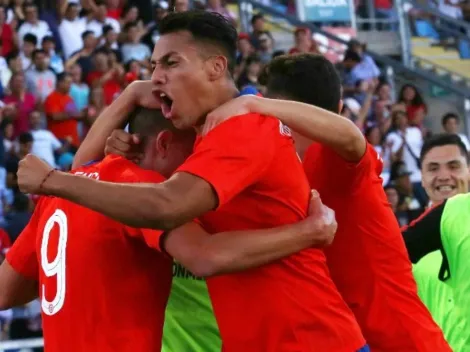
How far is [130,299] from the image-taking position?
3900 mm

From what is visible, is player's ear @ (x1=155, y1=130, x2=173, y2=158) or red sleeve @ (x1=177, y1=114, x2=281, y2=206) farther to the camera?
player's ear @ (x1=155, y1=130, x2=173, y2=158)

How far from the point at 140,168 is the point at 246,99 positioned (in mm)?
469

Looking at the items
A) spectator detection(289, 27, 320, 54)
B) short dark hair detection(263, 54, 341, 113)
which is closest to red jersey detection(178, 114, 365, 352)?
short dark hair detection(263, 54, 341, 113)

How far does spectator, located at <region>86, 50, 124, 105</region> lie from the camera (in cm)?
1241

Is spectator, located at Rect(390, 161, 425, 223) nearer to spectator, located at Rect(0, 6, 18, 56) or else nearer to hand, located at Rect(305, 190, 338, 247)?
spectator, located at Rect(0, 6, 18, 56)

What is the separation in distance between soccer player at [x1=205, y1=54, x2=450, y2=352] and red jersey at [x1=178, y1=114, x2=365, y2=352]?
489 mm

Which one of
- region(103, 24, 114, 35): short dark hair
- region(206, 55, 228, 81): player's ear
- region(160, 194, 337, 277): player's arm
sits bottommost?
region(103, 24, 114, 35): short dark hair

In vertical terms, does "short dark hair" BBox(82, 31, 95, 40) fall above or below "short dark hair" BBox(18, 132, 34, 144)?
above

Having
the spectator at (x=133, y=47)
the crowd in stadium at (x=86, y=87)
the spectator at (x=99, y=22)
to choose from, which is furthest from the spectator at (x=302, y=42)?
the spectator at (x=99, y=22)

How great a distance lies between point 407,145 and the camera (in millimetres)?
14781

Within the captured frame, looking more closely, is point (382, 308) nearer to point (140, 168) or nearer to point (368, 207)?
point (368, 207)

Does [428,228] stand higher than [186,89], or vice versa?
[186,89]

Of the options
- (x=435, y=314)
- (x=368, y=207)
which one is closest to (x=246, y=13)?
(x=435, y=314)

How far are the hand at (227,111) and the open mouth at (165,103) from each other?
5.5 inches
